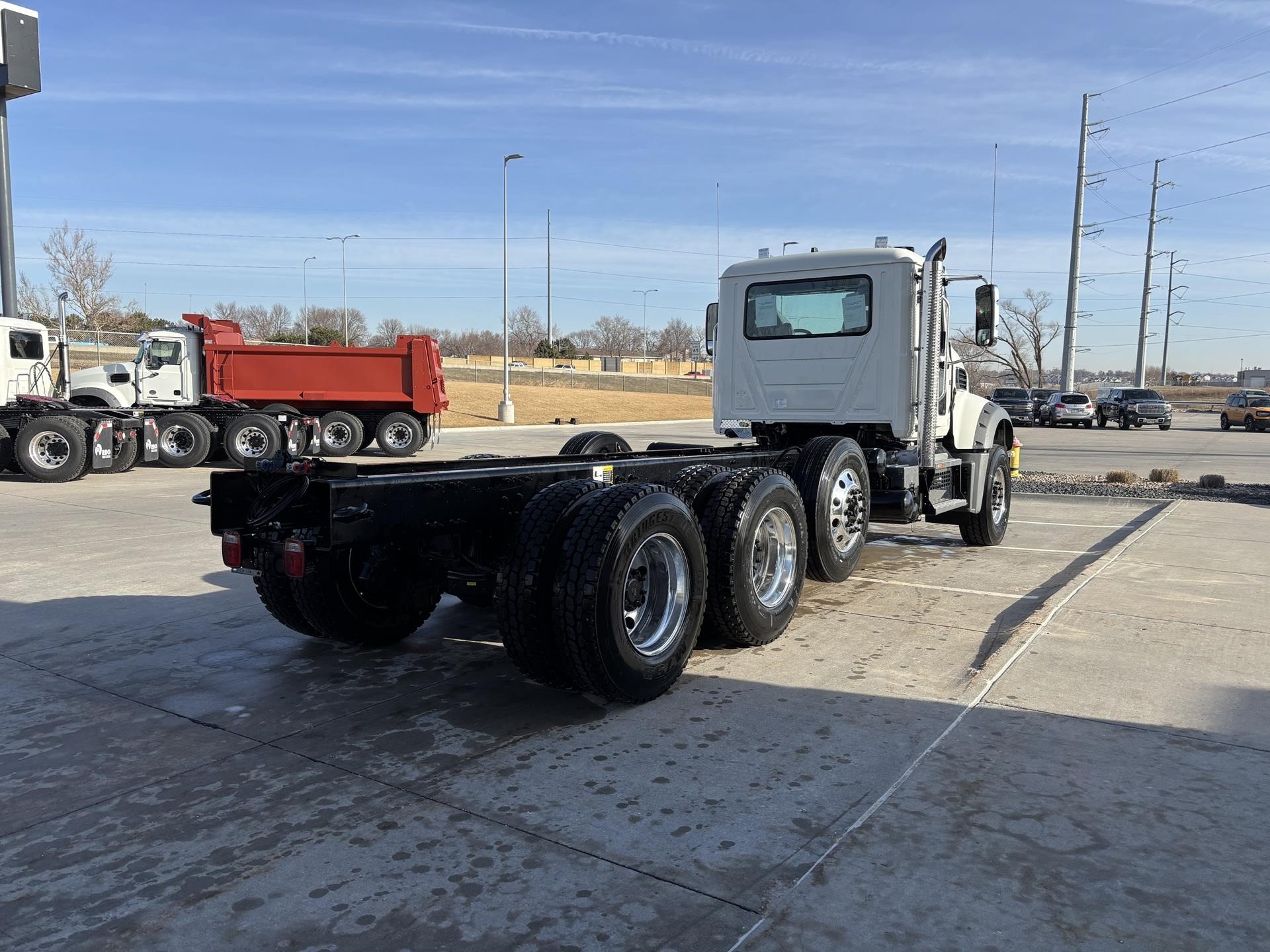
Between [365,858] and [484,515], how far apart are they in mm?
2059

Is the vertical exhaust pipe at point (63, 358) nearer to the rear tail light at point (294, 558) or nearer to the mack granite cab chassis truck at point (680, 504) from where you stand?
the mack granite cab chassis truck at point (680, 504)

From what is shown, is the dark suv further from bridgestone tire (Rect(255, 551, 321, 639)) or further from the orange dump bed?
bridgestone tire (Rect(255, 551, 321, 639))

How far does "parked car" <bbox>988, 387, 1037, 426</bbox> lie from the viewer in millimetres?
40094

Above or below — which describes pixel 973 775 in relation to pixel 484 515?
below

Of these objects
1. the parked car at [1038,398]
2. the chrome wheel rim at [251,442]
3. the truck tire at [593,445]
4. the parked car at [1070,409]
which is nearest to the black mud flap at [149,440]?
the chrome wheel rim at [251,442]

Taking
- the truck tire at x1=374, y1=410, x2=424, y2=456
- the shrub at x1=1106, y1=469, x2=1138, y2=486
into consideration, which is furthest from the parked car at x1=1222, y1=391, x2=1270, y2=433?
the truck tire at x1=374, y1=410, x2=424, y2=456

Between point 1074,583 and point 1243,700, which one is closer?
point 1243,700

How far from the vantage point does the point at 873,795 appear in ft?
11.9

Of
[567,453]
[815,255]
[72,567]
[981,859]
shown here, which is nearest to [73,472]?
[72,567]

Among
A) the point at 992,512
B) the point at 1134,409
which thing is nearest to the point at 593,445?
the point at 992,512

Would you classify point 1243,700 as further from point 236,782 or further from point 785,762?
→ point 236,782

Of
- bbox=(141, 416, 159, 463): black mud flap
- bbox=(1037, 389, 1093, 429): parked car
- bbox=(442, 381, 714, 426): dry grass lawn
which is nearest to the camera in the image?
bbox=(141, 416, 159, 463): black mud flap

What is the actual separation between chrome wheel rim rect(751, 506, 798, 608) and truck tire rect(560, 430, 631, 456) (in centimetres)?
212

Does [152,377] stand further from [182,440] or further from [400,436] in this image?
[400,436]
